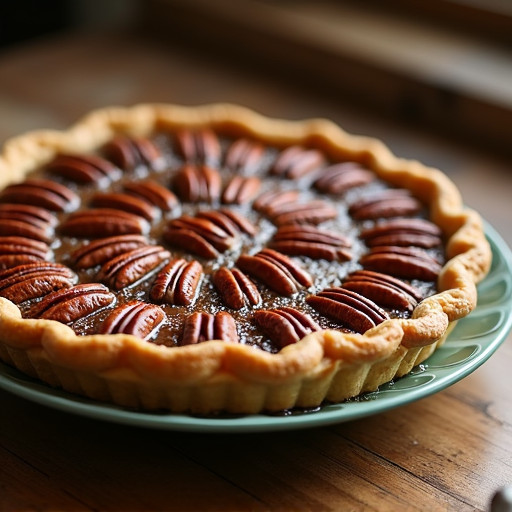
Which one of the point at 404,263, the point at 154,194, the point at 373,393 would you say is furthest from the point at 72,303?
the point at 404,263

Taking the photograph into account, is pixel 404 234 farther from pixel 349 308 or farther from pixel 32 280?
pixel 32 280

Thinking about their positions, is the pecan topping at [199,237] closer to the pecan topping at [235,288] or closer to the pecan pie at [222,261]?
the pecan pie at [222,261]

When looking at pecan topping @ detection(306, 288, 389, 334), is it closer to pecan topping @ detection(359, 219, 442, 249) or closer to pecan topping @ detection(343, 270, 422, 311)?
pecan topping @ detection(343, 270, 422, 311)

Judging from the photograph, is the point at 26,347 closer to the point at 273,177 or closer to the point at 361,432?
the point at 361,432

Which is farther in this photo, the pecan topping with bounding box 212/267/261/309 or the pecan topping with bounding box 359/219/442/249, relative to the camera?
the pecan topping with bounding box 359/219/442/249

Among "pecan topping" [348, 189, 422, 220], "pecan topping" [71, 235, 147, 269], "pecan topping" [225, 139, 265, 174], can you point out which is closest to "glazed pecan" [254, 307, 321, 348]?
"pecan topping" [71, 235, 147, 269]

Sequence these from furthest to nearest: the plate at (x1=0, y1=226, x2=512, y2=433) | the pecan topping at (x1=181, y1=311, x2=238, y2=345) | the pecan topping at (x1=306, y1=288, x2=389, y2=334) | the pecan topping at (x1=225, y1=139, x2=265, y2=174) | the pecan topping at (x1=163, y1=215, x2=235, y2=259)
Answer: the pecan topping at (x1=225, y1=139, x2=265, y2=174)
the pecan topping at (x1=163, y1=215, x2=235, y2=259)
the pecan topping at (x1=306, y1=288, x2=389, y2=334)
the pecan topping at (x1=181, y1=311, x2=238, y2=345)
the plate at (x1=0, y1=226, x2=512, y2=433)
